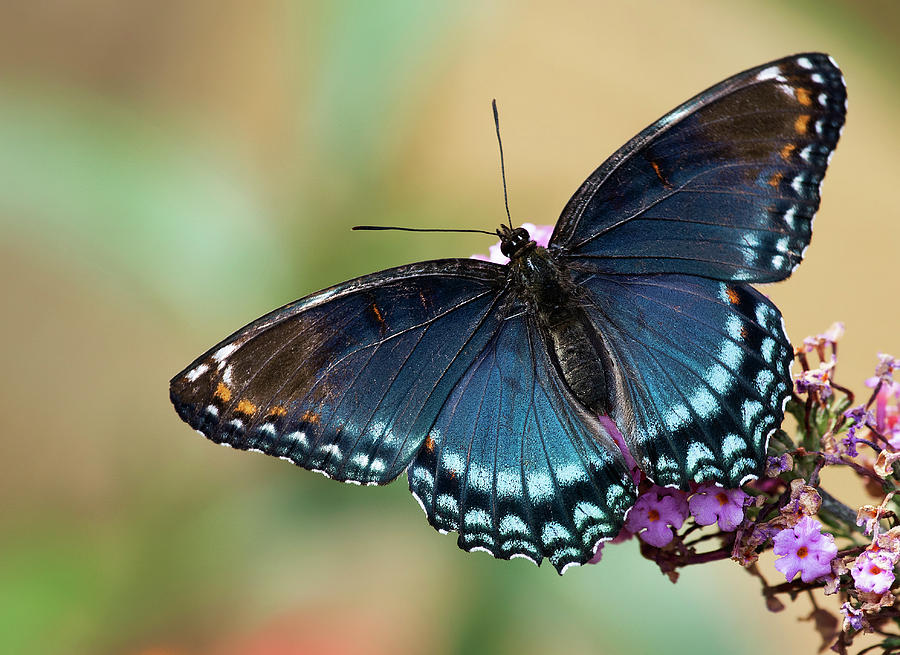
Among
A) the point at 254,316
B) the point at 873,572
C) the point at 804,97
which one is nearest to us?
the point at 873,572

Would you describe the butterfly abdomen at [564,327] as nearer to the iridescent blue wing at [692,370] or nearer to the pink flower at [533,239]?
the iridescent blue wing at [692,370]

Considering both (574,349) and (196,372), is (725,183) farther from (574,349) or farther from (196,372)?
(196,372)

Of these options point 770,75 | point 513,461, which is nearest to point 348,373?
point 513,461

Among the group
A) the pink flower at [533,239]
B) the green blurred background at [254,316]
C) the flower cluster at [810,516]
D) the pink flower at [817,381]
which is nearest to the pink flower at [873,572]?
the flower cluster at [810,516]

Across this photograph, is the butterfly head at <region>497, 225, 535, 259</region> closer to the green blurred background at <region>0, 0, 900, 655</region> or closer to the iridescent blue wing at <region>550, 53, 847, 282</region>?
the iridescent blue wing at <region>550, 53, 847, 282</region>

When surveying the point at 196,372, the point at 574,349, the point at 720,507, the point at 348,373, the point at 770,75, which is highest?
the point at 770,75

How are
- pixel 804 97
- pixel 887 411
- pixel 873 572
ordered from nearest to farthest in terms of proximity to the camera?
pixel 873 572
pixel 804 97
pixel 887 411

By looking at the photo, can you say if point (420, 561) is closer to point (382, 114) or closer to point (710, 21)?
point (382, 114)

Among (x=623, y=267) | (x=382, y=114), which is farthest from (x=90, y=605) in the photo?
(x=623, y=267)
